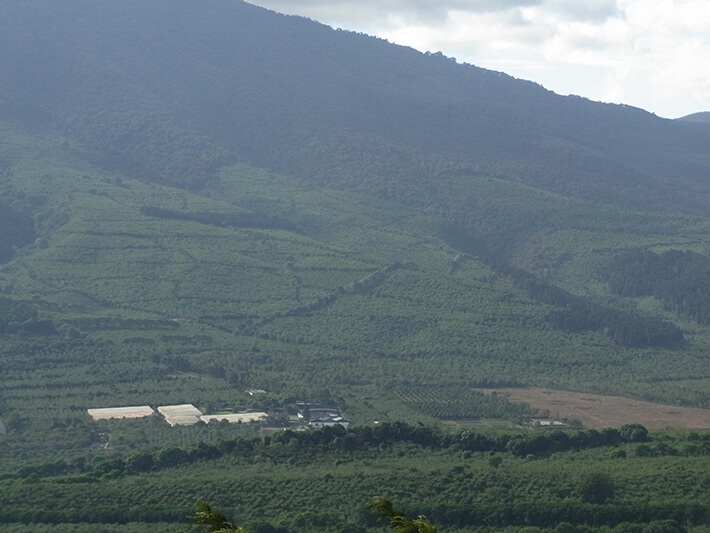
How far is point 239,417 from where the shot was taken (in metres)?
58.1

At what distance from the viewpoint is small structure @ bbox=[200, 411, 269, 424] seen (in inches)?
2255

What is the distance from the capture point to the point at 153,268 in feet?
292

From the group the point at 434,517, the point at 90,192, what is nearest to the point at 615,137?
the point at 90,192

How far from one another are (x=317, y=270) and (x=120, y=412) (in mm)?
34816

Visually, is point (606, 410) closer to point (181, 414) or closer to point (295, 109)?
point (181, 414)

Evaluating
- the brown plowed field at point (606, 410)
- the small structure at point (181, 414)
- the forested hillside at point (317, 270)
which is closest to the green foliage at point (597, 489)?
the forested hillside at point (317, 270)

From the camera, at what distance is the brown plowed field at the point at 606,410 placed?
6022cm

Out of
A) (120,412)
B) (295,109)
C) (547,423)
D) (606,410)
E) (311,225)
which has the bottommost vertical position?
(120,412)

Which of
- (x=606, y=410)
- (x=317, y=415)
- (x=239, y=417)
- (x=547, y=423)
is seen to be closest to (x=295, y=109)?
(x=606, y=410)

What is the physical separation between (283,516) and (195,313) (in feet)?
147

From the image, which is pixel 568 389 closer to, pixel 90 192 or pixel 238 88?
pixel 90 192

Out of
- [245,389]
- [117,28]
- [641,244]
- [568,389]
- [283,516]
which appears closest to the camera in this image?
[283,516]

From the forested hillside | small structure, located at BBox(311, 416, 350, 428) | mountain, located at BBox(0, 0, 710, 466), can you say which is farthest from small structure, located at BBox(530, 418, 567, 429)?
small structure, located at BBox(311, 416, 350, 428)

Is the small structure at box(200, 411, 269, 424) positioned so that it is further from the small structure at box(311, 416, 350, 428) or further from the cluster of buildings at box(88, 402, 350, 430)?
the small structure at box(311, 416, 350, 428)
